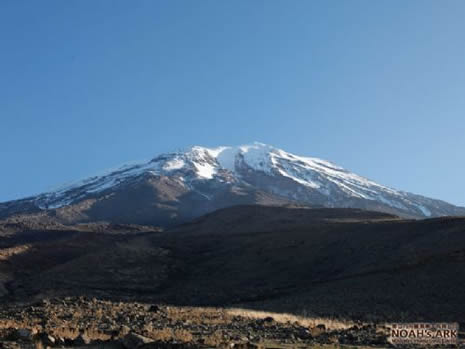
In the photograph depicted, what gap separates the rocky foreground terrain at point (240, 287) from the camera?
1412 cm

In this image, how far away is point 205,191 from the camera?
494 ft

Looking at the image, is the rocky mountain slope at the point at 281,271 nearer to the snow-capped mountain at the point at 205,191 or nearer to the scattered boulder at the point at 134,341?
the scattered boulder at the point at 134,341

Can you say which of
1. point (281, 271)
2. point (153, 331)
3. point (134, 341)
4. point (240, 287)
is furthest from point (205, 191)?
point (134, 341)

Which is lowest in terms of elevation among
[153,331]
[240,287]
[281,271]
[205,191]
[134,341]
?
[240,287]

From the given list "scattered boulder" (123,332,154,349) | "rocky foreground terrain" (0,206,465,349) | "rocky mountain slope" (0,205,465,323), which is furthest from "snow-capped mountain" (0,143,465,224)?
"scattered boulder" (123,332,154,349)

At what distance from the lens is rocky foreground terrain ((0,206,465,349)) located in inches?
556

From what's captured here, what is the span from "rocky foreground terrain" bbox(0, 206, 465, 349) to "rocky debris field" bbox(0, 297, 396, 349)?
4 cm

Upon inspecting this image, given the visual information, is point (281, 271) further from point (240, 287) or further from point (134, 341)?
point (134, 341)

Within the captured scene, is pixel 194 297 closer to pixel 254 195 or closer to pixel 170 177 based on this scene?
pixel 254 195

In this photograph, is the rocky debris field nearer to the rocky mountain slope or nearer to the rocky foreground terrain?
the rocky foreground terrain

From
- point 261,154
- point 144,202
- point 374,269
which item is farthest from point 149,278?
Answer: point 261,154

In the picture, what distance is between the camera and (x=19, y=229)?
98.8 metres

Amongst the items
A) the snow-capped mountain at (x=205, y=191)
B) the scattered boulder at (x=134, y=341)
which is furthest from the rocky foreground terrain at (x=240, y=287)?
the snow-capped mountain at (x=205, y=191)

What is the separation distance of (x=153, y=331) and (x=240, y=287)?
92.3 feet
